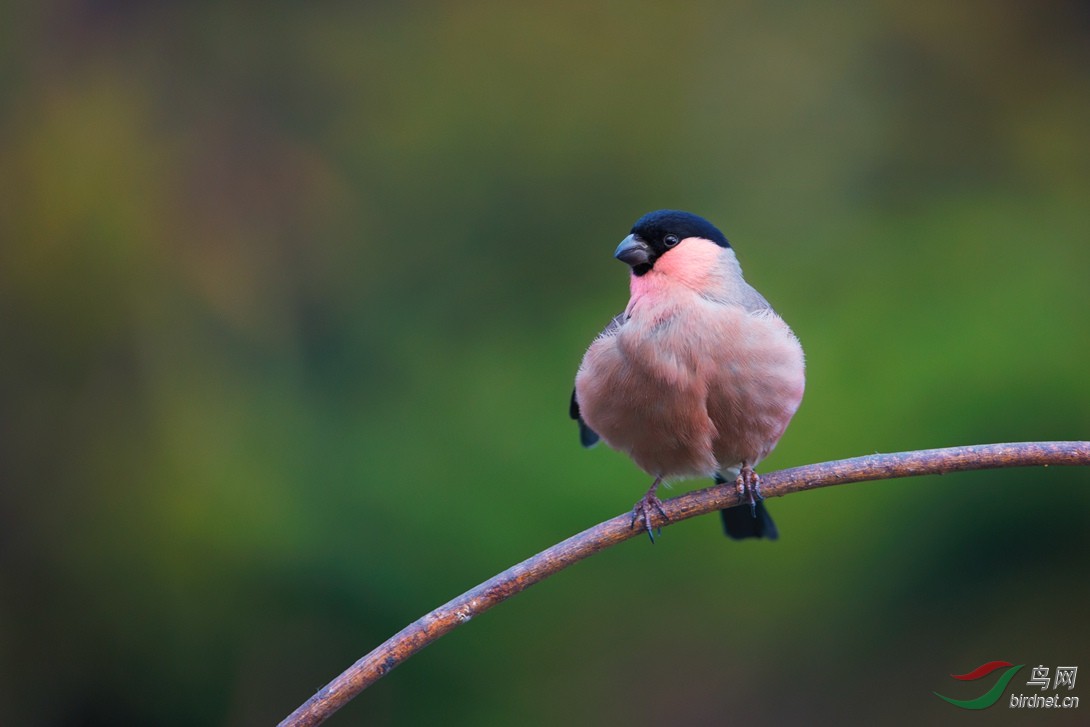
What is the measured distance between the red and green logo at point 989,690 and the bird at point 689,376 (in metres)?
0.87

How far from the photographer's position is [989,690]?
231cm

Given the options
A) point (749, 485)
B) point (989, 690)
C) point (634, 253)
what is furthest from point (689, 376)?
point (989, 690)

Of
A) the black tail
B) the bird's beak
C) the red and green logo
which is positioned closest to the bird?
the bird's beak

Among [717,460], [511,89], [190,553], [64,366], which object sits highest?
[511,89]

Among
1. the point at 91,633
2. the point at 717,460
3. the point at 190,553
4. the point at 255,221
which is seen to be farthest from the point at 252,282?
the point at 717,460

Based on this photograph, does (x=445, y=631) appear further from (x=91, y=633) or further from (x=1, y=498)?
(x=1, y=498)

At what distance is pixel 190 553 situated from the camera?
2.59m

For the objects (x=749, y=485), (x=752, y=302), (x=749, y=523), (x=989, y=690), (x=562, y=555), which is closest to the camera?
(x=562, y=555)

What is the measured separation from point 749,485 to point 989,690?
3.32 feet

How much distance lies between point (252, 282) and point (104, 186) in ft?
1.56

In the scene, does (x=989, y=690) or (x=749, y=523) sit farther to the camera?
(x=989, y=690)

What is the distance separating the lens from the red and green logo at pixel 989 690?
2266 mm

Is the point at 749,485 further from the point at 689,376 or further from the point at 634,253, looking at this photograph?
the point at 634,253

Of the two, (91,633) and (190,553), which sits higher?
(190,553)
